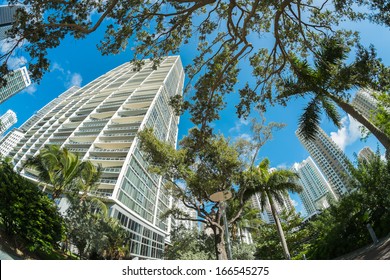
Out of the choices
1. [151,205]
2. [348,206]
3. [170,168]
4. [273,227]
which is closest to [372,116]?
[348,206]

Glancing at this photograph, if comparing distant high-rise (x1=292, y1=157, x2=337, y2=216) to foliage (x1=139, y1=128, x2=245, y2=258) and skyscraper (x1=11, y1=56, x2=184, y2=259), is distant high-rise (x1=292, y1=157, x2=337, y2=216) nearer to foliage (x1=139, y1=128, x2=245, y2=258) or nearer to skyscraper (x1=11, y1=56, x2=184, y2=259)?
skyscraper (x1=11, y1=56, x2=184, y2=259)

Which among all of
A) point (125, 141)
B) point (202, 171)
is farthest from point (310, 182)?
point (202, 171)

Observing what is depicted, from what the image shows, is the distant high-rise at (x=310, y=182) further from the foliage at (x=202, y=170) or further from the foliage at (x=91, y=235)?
the foliage at (x=91, y=235)

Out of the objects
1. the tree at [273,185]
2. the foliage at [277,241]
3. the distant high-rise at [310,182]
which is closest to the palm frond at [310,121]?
the tree at [273,185]

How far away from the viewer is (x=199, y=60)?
10.6 meters

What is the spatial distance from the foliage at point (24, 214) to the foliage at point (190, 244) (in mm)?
14032

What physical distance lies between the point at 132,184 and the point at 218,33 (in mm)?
29391

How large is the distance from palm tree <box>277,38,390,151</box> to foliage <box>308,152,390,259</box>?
15.1 ft

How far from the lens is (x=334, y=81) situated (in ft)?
27.7

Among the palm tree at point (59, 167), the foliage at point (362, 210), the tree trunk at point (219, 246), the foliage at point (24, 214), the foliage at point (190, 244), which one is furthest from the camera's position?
the foliage at point (190, 244)

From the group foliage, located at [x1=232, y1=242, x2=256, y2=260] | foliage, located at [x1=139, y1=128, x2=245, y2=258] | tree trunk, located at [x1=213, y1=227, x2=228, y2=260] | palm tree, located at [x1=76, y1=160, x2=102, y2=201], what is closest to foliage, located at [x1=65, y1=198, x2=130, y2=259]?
palm tree, located at [x1=76, y1=160, x2=102, y2=201]

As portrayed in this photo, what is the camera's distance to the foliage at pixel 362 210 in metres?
11.0

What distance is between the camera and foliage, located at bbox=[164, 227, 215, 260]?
20.7 m
